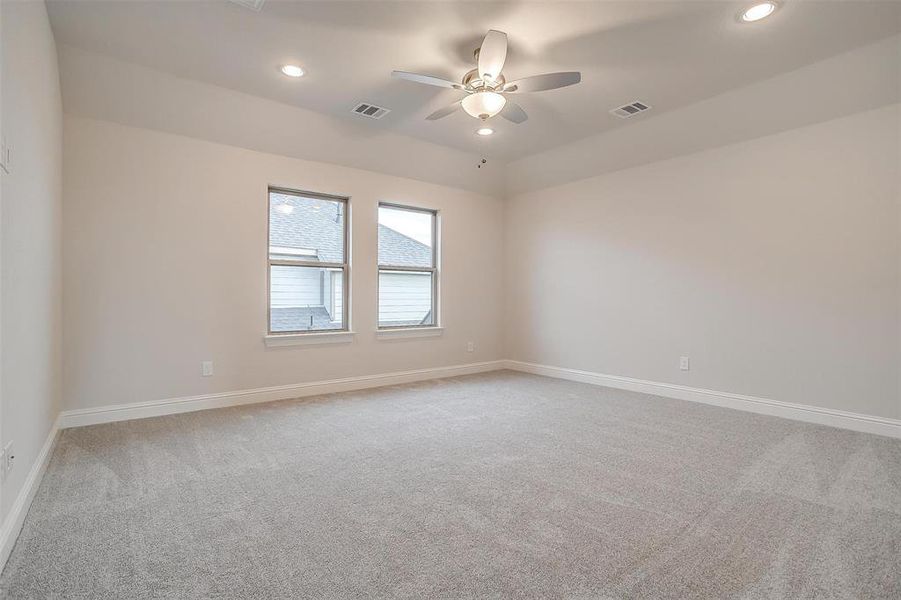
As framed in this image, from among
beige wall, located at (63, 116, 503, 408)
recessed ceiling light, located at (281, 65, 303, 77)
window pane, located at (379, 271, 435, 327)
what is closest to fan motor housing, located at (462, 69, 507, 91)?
recessed ceiling light, located at (281, 65, 303, 77)

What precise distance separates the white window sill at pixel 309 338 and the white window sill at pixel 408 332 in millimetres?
378

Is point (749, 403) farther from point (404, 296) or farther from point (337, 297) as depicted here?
point (337, 297)

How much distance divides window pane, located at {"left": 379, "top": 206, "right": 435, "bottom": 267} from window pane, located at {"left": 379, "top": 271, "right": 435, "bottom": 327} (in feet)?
0.52

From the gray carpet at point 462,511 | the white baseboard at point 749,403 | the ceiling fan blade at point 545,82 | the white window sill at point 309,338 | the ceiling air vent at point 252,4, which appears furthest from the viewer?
the white window sill at point 309,338

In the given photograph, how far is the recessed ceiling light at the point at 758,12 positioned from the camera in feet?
8.29

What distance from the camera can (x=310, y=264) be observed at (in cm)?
450

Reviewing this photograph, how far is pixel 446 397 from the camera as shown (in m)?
4.37

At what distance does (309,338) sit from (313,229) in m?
1.14

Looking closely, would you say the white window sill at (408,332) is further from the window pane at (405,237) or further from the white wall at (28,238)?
the white wall at (28,238)

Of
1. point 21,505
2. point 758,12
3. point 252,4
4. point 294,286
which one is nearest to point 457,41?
point 252,4

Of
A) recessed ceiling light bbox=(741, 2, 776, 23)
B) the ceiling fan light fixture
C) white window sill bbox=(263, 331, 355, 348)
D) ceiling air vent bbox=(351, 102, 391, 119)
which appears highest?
ceiling air vent bbox=(351, 102, 391, 119)

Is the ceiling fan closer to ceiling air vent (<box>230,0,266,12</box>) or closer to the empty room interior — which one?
the empty room interior

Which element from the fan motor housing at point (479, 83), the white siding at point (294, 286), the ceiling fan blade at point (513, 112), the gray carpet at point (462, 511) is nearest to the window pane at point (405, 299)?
the white siding at point (294, 286)

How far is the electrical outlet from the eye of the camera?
169 centimetres
